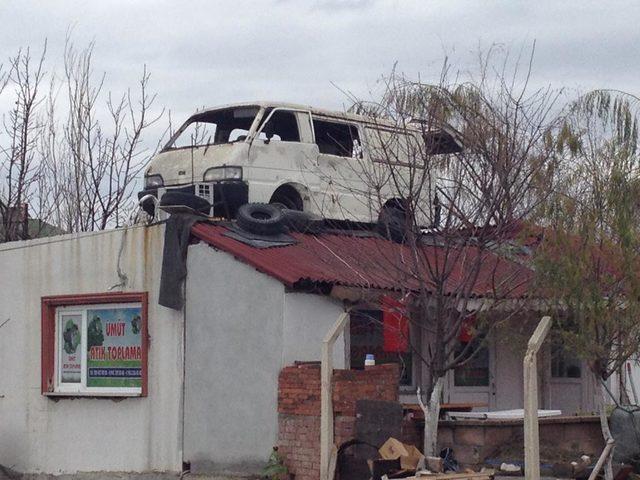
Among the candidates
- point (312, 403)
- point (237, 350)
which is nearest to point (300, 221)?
point (237, 350)

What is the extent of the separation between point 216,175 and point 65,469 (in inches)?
173

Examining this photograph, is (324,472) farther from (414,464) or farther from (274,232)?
(274,232)

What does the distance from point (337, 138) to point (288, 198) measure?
1434mm

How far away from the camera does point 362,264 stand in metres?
14.5

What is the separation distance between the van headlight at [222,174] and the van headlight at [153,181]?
92 cm

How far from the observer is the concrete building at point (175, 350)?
14.1 meters

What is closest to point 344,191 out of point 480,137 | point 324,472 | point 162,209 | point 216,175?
point 216,175

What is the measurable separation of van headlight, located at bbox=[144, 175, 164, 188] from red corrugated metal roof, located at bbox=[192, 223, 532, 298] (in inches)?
90.0

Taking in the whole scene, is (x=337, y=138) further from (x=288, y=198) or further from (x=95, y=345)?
(x=95, y=345)

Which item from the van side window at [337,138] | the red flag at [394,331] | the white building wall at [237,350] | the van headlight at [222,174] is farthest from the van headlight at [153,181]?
the red flag at [394,331]

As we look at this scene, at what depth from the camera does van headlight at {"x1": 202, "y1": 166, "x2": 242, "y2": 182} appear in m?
16.3

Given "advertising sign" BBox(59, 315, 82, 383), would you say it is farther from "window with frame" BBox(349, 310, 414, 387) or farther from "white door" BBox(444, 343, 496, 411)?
"white door" BBox(444, 343, 496, 411)

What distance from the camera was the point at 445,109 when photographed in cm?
1422

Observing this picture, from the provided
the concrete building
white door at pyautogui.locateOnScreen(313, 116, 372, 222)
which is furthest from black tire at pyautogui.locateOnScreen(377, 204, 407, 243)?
white door at pyautogui.locateOnScreen(313, 116, 372, 222)
